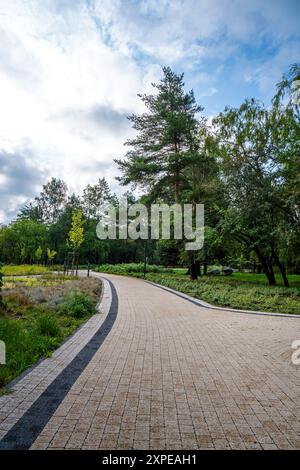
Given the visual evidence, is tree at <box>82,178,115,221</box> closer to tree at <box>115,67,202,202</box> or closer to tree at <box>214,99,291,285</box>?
tree at <box>115,67,202,202</box>

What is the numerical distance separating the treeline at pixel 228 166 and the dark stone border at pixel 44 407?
1114 centimetres

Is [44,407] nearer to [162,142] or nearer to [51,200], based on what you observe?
[162,142]

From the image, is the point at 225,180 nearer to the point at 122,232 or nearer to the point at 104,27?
the point at 104,27

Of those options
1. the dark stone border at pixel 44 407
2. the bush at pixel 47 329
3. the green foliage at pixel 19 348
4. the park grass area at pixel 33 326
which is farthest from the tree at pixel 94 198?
the dark stone border at pixel 44 407

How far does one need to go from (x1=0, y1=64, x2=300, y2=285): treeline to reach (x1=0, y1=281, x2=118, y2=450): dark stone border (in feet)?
36.6

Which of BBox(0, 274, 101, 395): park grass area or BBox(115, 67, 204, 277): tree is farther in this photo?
BBox(115, 67, 204, 277): tree

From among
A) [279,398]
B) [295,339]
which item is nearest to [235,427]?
[279,398]

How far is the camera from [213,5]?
6371mm

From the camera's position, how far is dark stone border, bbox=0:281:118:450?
2.42 m

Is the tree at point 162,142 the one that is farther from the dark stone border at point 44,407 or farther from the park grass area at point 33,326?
the dark stone border at point 44,407

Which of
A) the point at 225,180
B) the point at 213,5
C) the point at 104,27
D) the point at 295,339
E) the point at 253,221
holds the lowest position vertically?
the point at 295,339

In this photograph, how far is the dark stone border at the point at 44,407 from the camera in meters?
2.42

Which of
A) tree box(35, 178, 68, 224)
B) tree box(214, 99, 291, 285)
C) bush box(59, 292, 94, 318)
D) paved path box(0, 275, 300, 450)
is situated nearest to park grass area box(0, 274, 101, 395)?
bush box(59, 292, 94, 318)
